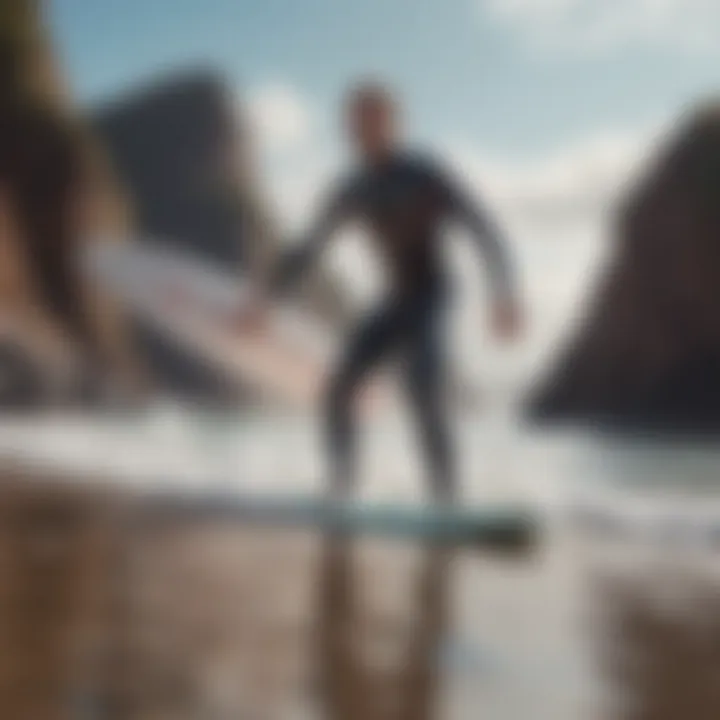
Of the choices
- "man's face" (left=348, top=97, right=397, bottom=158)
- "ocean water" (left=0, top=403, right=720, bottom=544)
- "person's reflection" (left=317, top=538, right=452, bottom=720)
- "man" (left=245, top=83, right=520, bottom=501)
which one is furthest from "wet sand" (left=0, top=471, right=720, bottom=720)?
"man's face" (left=348, top=97, right=397, bottom=158)

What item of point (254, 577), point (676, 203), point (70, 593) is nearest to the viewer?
point (70, 593)

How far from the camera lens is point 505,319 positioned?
1552 millimetres

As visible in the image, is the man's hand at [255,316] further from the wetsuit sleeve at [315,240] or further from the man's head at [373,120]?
the man's head at [373,120]

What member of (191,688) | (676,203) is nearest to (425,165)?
(676,203)

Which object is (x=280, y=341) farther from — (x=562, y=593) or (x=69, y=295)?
(x=562, y=593)

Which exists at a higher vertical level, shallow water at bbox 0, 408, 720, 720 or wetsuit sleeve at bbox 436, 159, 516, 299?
wetsuit sleeve at bbox 436, 159, 516, 299

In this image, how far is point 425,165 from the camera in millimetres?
1565

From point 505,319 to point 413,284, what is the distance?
5.2 inches

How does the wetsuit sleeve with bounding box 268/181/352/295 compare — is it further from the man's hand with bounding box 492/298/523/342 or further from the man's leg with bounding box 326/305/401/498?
the man's hand with bounding box 492/298/523/342

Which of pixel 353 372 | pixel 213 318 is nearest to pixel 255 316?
pixel 213 318

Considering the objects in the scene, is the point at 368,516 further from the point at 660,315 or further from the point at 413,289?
the point at 660,315

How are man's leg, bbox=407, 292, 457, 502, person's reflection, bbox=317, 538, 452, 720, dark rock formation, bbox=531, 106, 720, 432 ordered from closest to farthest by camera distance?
person's reflection, bbox=317, 538, 452, 720 → man's leg, bbox=407, 292, 457, 502 → dark rock formation, bbox=531, 106, 720, 432

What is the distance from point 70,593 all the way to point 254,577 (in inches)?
7.3

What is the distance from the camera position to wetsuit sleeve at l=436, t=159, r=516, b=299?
5.11ft
